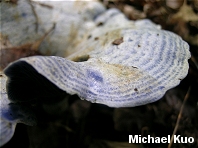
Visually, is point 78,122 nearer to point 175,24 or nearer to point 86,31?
point 86,31

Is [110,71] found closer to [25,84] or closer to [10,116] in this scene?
[25,84]

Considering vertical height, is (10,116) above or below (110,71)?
below

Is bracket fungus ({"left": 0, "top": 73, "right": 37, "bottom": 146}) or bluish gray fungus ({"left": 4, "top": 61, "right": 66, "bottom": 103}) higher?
bluish gray fungus ({"left": 4, "top": 61, "right": 66, "bottom": 103})

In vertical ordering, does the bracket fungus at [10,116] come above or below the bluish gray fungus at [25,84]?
below

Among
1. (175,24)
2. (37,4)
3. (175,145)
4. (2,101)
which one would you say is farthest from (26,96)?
(175,24)

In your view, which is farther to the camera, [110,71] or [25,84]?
[110,71]

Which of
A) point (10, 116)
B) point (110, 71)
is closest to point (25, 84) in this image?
point (10, 116)
